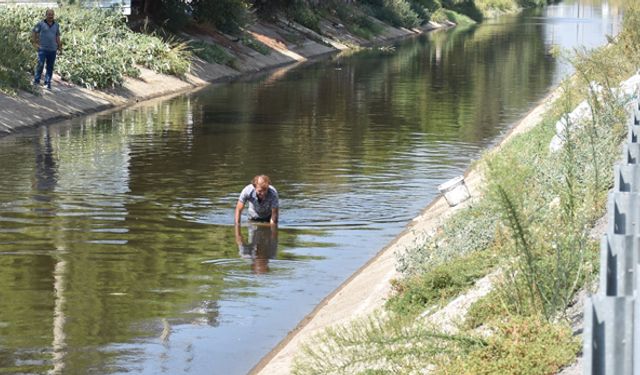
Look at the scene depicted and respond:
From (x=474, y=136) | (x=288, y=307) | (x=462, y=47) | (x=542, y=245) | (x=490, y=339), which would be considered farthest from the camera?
(x=462, y=47)

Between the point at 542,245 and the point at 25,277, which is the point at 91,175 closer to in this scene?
the point at 25,277

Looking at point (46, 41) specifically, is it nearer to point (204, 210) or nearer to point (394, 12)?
point (204, 210)

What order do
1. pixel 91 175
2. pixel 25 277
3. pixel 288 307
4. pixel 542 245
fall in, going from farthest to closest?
pixel 91 175, pixel 25 277, pixel 288 307, pixel 542 245

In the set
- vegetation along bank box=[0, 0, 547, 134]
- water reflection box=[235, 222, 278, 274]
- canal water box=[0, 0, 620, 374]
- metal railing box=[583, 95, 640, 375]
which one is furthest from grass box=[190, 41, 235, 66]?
metal railing box=[583, 95, 640, 375]

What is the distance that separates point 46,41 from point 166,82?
26.6ft

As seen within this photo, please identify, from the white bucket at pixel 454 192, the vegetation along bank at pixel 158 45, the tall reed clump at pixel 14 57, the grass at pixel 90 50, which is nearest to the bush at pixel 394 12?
the vegetation along bank at pixel 158 45

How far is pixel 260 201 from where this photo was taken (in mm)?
19094

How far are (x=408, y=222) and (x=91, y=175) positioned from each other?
21.5 feet

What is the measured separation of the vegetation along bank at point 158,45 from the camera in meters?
34.8

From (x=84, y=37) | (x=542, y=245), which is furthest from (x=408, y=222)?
(x=84, y=37)

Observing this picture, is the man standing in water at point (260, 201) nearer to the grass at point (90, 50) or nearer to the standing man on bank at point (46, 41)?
the grass at point (90, 50)

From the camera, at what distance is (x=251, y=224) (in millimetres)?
19297

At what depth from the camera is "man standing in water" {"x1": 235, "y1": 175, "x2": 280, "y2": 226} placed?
18656mm

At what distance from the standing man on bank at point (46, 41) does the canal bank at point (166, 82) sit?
2.06 feet
